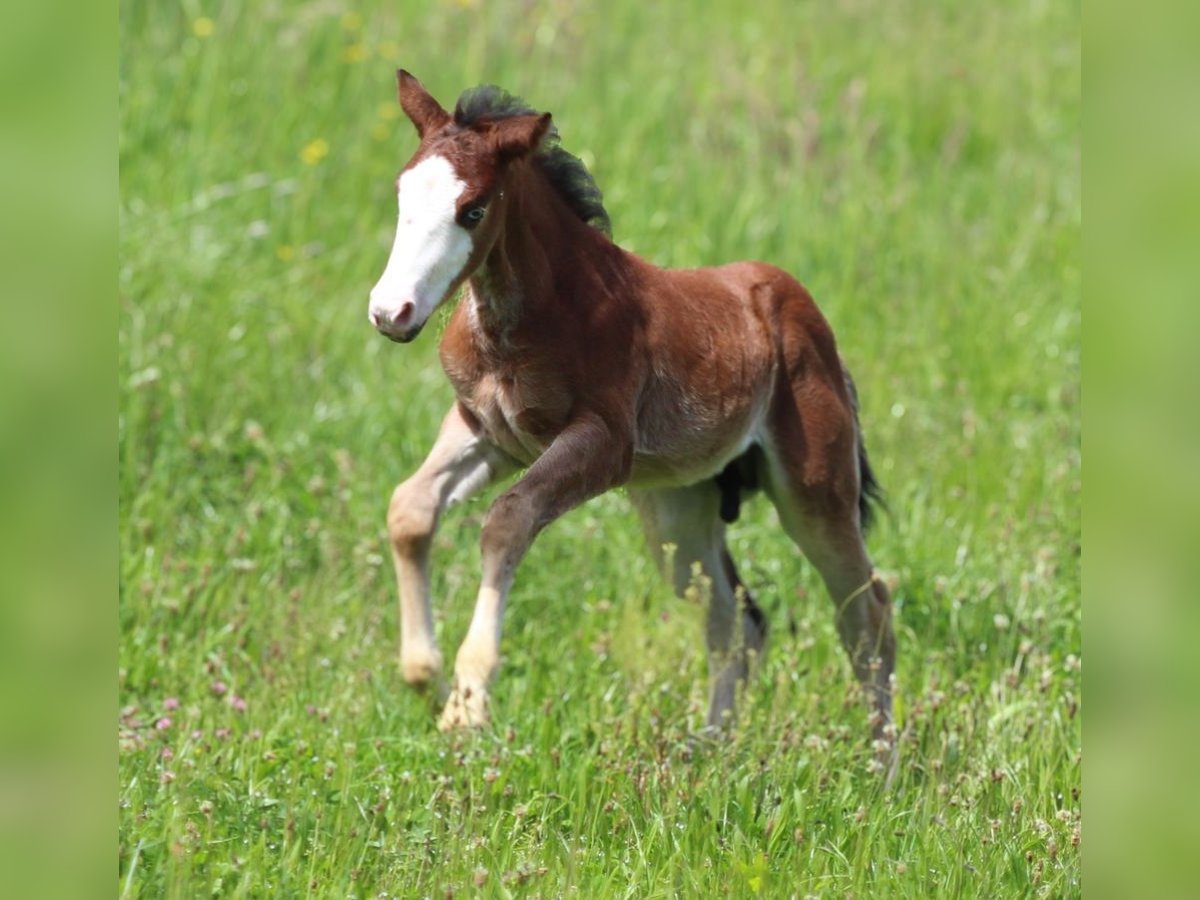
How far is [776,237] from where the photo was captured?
973cm

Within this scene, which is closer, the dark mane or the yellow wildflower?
the dark mane

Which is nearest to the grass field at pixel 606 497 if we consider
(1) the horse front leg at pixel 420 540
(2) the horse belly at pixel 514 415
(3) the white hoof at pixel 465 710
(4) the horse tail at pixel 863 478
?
(3) the white hoof at pixel 465 710

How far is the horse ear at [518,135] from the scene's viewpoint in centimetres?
400

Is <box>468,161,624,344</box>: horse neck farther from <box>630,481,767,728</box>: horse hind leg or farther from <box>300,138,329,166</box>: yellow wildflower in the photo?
<box>300,138,329,166</box>: yellow wildflower

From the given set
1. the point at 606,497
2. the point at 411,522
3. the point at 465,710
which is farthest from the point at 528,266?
the point at 606,497

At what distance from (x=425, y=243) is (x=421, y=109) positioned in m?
0.58

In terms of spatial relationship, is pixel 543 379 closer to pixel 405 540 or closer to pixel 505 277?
pixel 505 277

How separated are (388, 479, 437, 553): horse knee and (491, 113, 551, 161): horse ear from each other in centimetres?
96

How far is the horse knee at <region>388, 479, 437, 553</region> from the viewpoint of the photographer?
4270 millimetres

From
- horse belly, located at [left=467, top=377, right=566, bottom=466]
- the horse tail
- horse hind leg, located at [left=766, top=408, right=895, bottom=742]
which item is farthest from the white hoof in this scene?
the horse tail

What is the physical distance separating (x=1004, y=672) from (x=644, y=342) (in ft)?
7.21

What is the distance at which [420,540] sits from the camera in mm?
4273

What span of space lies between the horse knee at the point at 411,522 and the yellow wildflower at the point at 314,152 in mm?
5878
